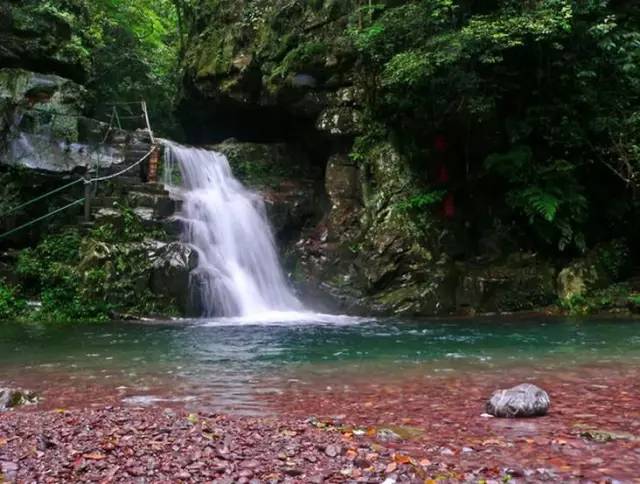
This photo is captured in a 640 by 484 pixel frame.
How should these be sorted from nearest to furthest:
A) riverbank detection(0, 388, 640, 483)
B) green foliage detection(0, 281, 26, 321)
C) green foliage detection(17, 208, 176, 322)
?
riverbank detection(0, 388, 640, 483) → green foliage detection(0, 281, 26, 321) → green foliage detection(17, 208, 176, 322)

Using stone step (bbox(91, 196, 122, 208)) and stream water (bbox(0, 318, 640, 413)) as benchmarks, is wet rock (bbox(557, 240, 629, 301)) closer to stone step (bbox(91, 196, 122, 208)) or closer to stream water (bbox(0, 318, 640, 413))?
stream water (bbox(0, 318, 640, 413))

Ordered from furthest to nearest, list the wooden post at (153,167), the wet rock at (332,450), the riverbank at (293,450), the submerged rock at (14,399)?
the wooden post at (153,167), the submerged rock at (14,399), the wet rock at (332,450), the riverbank at (293,450)

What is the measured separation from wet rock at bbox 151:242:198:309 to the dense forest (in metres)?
1.47

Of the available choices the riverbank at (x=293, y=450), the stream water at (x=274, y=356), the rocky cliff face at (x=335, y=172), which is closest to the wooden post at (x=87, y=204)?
the stream water at (x=274, y=356)

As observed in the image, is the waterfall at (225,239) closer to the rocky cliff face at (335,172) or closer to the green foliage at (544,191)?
the rocky cliff face at (335,172)

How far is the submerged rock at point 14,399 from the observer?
6035 millimetres

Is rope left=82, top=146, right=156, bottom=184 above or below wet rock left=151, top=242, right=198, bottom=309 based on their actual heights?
above

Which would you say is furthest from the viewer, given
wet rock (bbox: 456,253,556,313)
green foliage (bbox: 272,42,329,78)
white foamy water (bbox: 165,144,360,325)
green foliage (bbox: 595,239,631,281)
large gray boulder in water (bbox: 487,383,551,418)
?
green foliage (bbox: 272,42,329,78)

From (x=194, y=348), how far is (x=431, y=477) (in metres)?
6.69

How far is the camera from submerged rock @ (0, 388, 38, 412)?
6.04 meters

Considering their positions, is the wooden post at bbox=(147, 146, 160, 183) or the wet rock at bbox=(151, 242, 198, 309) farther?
the wooden post at bbox=(147, 146, 160, 183)

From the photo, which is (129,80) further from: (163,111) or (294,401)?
(294,401)

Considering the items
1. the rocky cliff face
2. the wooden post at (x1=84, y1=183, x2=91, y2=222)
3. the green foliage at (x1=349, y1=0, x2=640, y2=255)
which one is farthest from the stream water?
the green foliage at (x1=349, y1=0, x2=640, y2=255)

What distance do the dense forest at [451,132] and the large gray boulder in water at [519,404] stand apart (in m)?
9.03
